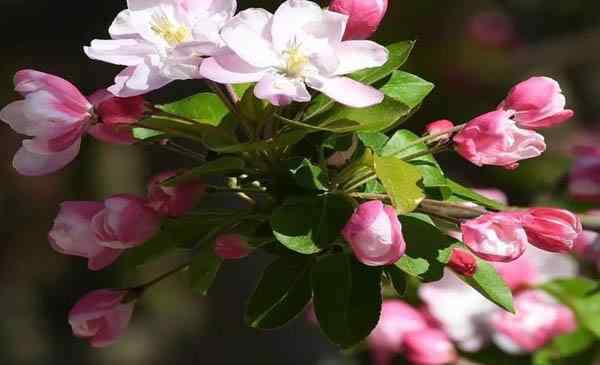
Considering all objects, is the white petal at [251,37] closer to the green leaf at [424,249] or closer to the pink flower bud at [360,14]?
the pink flower bud at [360,14]

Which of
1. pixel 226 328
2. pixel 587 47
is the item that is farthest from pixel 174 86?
pixel 587 47

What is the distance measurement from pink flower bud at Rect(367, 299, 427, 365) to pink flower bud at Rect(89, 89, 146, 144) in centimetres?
71

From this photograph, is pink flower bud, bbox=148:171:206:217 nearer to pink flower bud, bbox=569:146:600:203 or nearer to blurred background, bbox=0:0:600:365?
pink flower bud, bbox=569:146:600:203

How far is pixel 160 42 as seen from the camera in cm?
89

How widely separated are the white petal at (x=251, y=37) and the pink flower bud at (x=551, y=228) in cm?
26

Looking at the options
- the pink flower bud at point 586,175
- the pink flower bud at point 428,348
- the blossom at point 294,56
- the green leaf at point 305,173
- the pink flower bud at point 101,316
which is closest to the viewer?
the blossom at point 294,56

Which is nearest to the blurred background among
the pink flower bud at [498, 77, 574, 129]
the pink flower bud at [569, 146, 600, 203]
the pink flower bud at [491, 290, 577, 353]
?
the pink flower bud at [569, 146, 600, 203]

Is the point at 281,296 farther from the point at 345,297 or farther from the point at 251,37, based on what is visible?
the point at 251,37

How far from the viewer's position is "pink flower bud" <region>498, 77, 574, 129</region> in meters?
0.95

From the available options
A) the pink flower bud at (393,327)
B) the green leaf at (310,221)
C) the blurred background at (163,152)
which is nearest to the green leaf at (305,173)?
the green leaf at (310,221)

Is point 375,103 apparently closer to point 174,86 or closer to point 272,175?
point 272,175

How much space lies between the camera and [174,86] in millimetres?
3078

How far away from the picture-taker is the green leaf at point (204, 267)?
1.01m

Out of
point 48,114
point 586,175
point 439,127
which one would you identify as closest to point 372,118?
point 439,127
